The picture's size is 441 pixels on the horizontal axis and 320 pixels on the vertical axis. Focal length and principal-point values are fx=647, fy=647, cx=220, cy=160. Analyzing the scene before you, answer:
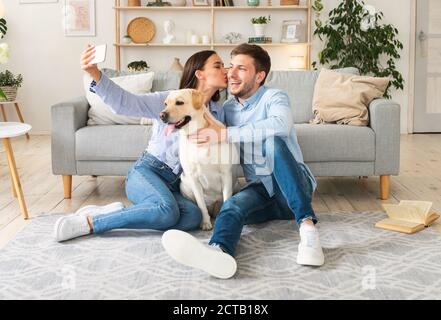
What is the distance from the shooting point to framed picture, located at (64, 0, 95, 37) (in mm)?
6875

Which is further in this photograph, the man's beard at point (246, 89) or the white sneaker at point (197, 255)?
the man's beard at point (246, 89)

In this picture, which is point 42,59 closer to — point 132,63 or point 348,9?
point 132,63

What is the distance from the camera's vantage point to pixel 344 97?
3947 millimetres

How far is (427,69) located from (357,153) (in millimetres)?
3606

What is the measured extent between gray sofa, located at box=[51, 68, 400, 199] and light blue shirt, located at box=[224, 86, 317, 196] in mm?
787

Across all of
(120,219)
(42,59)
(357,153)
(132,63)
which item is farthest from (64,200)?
(42,59)

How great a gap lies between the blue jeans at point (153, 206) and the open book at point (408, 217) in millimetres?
905

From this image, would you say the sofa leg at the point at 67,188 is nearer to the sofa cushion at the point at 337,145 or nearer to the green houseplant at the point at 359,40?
the sofa cushion at the point at 337,145

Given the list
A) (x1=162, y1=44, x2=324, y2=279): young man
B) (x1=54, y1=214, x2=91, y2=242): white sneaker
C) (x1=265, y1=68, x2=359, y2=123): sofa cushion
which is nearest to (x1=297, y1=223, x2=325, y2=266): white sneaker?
(x1=162, y1=44, x2=324, y2=279): young man

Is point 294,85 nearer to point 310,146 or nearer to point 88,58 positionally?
point 310,146

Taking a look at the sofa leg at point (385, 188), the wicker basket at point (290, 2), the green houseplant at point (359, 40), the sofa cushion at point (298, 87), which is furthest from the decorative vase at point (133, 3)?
the sofa leg at point (385, 188)

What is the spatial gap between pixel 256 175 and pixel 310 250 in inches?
20.9

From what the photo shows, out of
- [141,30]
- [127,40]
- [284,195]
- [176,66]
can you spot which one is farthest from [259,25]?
[284,195]

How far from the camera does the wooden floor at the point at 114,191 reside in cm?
352
